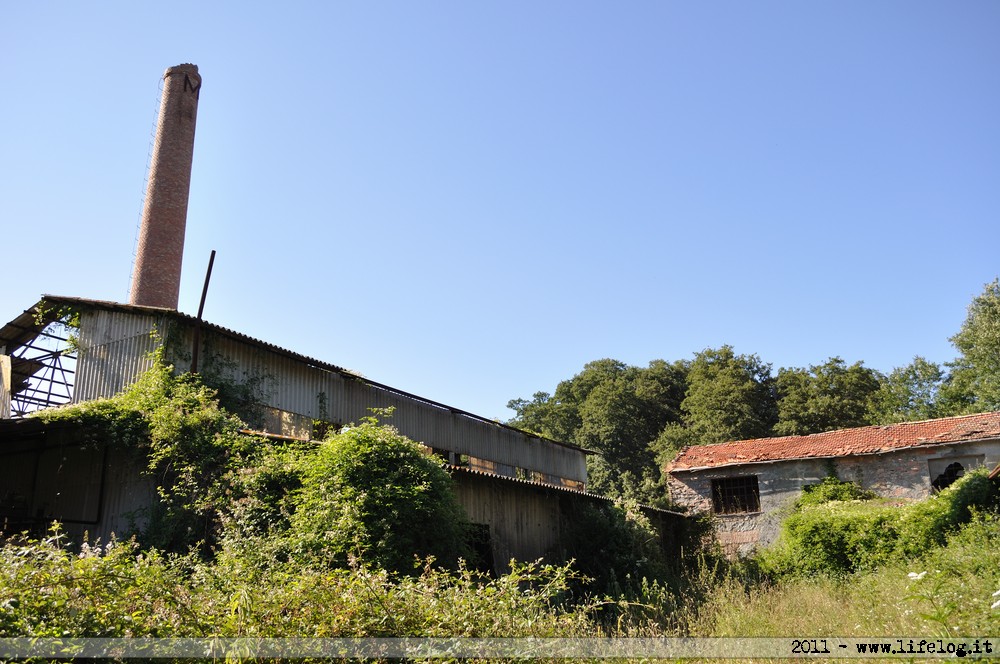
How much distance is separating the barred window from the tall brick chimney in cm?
1956

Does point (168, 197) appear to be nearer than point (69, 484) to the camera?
No

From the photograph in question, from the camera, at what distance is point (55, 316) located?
56.4ft

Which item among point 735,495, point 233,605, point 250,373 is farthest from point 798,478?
point 233,605

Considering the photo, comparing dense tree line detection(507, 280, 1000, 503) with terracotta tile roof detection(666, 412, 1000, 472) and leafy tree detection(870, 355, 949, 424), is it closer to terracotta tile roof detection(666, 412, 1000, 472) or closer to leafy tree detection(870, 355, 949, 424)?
leafy tree detection(870, 355, 949, 424)

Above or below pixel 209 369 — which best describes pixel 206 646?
below

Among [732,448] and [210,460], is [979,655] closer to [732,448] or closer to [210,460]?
[210,460]

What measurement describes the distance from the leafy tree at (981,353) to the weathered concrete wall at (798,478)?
13124 mm

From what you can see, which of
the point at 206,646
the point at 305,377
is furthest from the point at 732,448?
the point at 206,646

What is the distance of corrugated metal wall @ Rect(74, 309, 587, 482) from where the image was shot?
15.6 m

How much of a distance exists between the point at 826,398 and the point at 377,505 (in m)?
35.3

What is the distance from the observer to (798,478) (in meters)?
24.1

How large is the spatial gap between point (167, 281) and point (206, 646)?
2036 centimetres

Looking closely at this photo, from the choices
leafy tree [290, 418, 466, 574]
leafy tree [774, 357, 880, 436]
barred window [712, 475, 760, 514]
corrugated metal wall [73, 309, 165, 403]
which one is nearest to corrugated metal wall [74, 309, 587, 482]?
corrugated metal wall [73, 309, 165, 403]

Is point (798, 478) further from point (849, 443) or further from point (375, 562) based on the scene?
point (375, 562)
